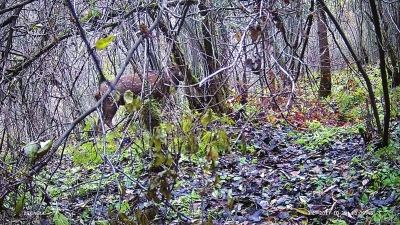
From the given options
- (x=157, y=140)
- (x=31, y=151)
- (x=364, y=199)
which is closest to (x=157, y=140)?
(x=157, y=140)

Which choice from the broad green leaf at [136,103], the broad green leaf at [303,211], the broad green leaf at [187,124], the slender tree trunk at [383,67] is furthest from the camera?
the slender tree trunk at [383,67]

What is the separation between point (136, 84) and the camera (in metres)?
5.85

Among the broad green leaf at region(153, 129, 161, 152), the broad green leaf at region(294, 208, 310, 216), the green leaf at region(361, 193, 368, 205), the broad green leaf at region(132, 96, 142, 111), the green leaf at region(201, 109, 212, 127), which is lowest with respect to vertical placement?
the broad green leaf at region(294, 208, 310, 216)

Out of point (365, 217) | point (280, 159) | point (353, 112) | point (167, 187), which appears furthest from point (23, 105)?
point (353, 112)

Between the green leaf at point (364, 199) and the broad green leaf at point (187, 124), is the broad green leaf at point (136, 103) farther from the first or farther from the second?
the green leaf at point (364, 199)

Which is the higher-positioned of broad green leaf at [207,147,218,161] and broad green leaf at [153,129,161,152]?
broad green leaf at [153,129,161,152]

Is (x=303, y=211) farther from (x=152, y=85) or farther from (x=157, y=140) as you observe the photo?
(x=157, y=140)

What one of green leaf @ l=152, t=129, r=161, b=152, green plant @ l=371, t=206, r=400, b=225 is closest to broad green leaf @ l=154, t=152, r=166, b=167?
green leaf @ l=152, t=129, r=161, b=152

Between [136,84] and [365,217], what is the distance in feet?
11.2

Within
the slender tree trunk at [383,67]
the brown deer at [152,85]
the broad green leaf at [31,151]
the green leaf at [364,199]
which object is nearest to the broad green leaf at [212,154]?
the brown deer at [152,85]

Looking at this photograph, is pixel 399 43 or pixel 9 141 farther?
pixel 399 43

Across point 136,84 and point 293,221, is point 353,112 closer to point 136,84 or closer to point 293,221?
point 136,84

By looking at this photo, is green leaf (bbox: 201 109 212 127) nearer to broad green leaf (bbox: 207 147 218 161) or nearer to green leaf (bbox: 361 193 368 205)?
broad green leaf (bbox: 207 147 218 161)

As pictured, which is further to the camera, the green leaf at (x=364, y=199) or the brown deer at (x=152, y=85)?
the green leaf at (x=364, y=199)
